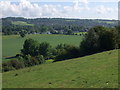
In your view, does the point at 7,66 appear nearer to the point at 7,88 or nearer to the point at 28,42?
the point at 7,88

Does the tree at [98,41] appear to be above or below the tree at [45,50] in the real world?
above

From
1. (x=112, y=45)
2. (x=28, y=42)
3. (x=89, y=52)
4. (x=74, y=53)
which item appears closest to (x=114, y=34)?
(x=112, y=45)

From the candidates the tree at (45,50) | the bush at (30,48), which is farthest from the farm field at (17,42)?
the tree at (45,50)

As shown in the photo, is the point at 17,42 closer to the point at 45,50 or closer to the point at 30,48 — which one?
the point at 30,48

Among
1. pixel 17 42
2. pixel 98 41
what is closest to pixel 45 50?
pixel 98 41

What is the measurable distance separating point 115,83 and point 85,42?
113ft

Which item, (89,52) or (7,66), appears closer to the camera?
(7,66)

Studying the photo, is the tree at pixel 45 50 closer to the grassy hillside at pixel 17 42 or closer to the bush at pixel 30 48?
the bush at pixel 30 48

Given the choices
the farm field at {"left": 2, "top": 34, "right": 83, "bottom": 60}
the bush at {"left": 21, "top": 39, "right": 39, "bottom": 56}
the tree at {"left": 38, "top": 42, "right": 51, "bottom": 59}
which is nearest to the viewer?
the tree at {"left": 38, "top": 42, "right": 51, "bottom": 59}

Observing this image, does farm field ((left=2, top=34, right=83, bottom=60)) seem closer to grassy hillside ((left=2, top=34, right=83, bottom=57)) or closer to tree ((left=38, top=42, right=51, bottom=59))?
grassy hillside ((left=2, top=34, right=83, bottom=57))

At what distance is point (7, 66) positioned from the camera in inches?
1706

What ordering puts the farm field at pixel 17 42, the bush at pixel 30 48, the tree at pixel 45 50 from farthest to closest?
the farm field at pixel 17 42 → the bush at pixel 30 48 → the tree at pixel 45 50

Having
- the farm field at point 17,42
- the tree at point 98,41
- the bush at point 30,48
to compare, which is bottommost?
the farm field at point 17,42

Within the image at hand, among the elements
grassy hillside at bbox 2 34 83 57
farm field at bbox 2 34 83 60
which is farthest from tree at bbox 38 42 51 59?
grassy hillside at bbox 2 34 83 57
